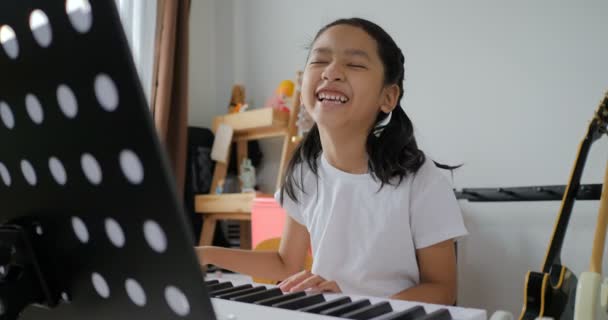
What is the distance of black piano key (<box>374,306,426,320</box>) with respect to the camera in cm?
46

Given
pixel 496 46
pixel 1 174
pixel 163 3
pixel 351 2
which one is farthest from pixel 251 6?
pixel 1 174

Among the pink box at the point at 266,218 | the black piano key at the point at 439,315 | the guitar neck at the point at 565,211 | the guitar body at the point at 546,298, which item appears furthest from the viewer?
the pink box at the point at 266,218

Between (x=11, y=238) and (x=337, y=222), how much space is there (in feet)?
2.41

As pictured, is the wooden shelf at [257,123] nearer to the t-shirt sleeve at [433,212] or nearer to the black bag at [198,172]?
the black bag at [198,172]

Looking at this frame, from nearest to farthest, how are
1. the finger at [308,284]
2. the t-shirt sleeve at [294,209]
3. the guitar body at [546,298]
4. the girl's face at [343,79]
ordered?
1. the finger at [308,284]
2. the guitar body at [546,298]
3. the girl's face at [343,79]
4. the t-shirt sleeve at [294,209]

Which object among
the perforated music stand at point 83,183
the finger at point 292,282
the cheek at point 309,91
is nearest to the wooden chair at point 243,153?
the cheek at point 309,91

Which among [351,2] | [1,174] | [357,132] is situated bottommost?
[357,132]

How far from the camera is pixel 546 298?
2.60 ft

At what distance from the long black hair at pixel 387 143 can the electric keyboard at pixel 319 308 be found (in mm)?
481

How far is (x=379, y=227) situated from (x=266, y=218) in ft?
4.61

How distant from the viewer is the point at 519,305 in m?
1.98

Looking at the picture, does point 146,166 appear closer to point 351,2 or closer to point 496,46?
point 496,46

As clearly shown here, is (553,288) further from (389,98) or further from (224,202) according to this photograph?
(224,202)

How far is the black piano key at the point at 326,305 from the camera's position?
49 centimetres
